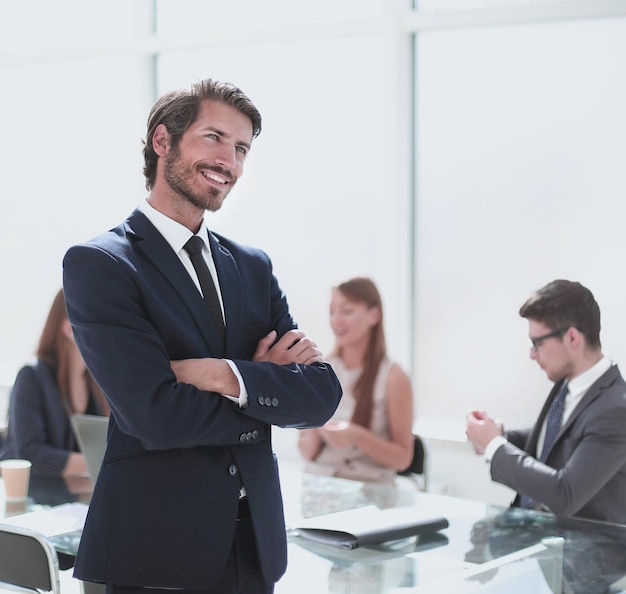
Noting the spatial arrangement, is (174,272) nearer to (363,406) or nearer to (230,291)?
(230,291)

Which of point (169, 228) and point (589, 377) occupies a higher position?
point (169, 228)

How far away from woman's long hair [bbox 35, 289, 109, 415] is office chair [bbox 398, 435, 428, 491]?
1.21 meters

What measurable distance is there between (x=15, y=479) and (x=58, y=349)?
3.15 ft

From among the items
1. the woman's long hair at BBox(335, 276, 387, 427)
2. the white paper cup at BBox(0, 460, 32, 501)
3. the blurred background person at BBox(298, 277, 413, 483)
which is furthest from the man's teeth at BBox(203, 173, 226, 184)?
the woman's long hair at BBox(335, 276, 387, 427)

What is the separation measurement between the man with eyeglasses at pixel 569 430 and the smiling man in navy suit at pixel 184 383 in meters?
0.97

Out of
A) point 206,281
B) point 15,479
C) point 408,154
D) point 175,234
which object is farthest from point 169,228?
point 408,154

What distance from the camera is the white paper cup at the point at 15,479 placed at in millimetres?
2785

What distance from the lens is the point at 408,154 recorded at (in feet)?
16.6

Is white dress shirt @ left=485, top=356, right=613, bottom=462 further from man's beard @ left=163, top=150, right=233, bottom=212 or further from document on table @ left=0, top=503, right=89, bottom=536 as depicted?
man's beard @ left=163, top=150, right=233, bottom=212

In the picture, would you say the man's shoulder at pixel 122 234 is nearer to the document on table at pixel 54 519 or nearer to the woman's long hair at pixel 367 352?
the document on table at pixel 54 519

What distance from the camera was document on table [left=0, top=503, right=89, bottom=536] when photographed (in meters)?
2.49

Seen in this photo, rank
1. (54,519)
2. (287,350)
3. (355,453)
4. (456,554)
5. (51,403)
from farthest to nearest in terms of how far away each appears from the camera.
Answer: (355,453) → (51,403) → (54,519) → (456,554) → (287,350)

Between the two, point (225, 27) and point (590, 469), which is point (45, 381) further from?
point (225, 27)

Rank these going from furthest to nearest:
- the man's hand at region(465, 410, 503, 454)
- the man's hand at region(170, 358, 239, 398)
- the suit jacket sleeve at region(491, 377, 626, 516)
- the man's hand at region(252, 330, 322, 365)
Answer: the man's hand at region(465, 410, 503, 454) < the suit jacket sleeve at region(491, 377, 626, 516) < the man's hand at region(252, 330, 322, 365) < the man's hand at region(170, 358, 239, 398)
